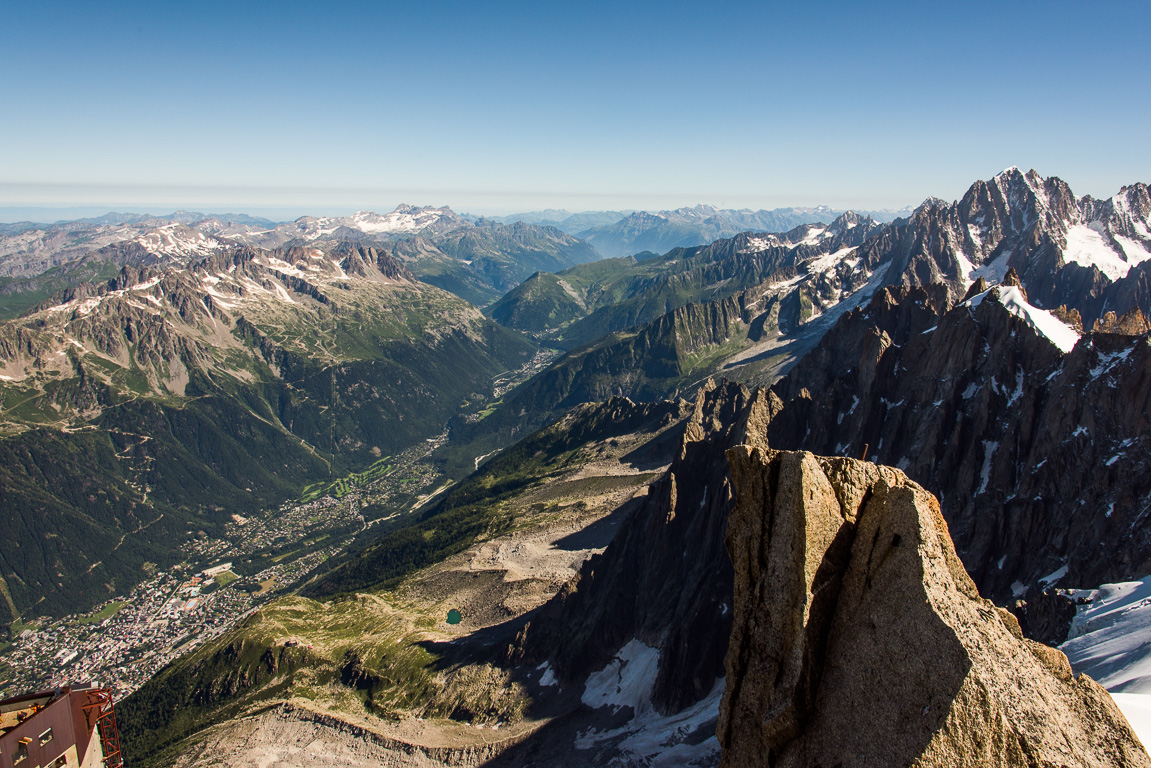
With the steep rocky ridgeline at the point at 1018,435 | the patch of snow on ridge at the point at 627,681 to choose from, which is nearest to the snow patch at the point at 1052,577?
the steep rocky ridgeline at the point at 1018,435

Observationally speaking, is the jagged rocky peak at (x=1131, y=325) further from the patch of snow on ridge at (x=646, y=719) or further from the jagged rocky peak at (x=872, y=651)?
the jagged rocky peak at (x=872, y=651)

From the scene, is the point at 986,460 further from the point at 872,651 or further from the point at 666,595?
the point at 872,651

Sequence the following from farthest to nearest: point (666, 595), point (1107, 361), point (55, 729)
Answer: point (666, 595) < point (1107, 361) < point (55, 729)

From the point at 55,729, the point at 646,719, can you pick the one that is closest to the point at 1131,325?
the point at 646,719

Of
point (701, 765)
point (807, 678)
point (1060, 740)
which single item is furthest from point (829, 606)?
point (701, 765)

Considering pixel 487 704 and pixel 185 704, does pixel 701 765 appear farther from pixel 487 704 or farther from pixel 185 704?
pixel 185 704

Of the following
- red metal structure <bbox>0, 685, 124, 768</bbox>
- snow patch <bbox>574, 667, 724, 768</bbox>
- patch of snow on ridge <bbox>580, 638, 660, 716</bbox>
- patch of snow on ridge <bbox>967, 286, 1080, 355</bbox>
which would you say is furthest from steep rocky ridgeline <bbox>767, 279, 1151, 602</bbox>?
red metal structure <bbox>0, 685, 124, 768</bbox>
